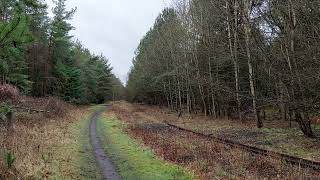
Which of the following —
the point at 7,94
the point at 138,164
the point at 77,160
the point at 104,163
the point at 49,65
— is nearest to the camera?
the point at 138,164

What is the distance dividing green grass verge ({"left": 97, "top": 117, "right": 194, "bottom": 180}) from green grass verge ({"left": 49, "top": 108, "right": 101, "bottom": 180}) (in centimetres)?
78

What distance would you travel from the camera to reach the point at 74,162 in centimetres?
1473

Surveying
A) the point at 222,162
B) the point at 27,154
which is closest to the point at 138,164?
the point at 222,162

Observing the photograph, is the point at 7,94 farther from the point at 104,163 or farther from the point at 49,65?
the point at 49,65

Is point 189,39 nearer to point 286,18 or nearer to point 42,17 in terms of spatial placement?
point 286,18

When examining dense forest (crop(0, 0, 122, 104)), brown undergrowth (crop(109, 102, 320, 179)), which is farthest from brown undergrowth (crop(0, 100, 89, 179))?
dense forest (crop(0, 0, 122, 104))

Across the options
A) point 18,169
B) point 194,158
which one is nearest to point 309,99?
point 194,158

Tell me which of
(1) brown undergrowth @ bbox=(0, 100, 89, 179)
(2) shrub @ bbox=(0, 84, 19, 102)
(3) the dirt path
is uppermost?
(2) shrub @ bbox=(0, 84, 19, 102)

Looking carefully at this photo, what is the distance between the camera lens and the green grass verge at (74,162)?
1246cm

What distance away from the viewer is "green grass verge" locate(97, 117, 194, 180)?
12.1 meters

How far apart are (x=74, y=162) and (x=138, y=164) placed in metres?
2.31

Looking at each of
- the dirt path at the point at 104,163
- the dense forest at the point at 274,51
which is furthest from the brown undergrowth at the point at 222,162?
the dense forest at the point at 274,51

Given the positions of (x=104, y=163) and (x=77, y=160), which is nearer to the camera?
(x=104, y=163)

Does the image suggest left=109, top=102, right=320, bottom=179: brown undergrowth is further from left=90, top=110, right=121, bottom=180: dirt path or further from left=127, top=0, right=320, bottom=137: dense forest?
left=127, top=0, right=320, bottom=137: dense forest
